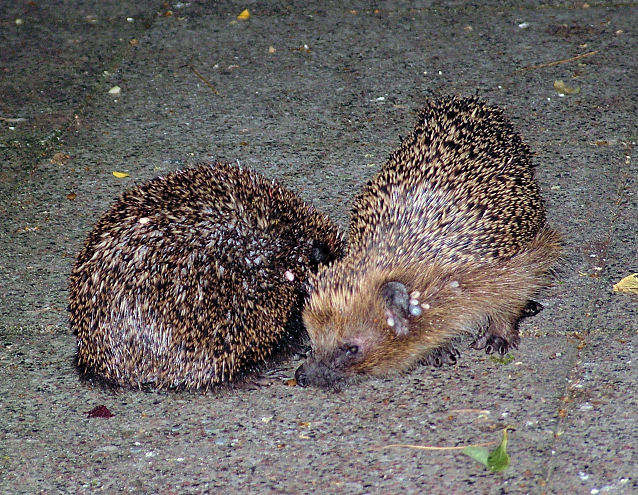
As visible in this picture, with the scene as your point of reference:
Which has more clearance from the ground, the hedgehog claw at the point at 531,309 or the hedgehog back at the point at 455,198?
the hedgehog back at the point at 455,198

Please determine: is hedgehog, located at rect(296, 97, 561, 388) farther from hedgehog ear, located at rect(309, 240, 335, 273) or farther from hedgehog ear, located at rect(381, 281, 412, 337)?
hedgehog ear, located at rect(309, 240, 335, 273)

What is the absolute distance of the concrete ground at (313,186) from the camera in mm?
3893

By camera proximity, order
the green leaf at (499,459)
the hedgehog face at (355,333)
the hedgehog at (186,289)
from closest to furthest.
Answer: the green leaf at (499,459) → the hedgehog at (186,289) → the hedgehog face at (355,333)

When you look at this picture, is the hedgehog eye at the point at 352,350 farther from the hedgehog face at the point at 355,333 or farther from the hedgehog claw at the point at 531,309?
the hedgehog claw at the point at 531,309

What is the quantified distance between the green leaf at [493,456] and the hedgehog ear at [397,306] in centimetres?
73

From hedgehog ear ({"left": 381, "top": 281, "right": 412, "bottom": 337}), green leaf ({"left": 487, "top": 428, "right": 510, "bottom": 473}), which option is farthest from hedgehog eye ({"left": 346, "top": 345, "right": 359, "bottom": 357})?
green leaf ({"left": 487, "top": 428, "right": 510, "bottom": 473})

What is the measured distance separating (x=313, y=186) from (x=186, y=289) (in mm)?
1938

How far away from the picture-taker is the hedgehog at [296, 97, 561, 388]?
4.29m

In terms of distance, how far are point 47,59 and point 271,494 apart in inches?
206

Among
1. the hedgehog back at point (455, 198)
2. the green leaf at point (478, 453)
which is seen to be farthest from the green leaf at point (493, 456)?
the hedgehog back at point (455, 198)

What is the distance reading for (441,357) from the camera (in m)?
4.50

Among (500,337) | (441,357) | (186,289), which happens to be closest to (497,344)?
(500,337)

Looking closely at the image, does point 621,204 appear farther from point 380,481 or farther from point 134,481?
point 134,481

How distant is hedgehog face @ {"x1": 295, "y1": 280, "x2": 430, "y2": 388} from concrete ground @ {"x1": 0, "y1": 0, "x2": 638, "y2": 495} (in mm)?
133
